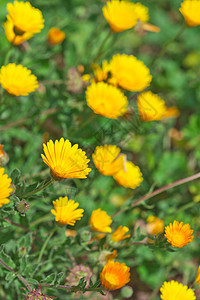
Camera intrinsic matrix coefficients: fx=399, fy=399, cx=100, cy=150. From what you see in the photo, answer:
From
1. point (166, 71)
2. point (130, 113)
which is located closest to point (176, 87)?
point (166, 71)

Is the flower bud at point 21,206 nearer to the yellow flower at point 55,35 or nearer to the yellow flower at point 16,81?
the yellow flower at point 16,81

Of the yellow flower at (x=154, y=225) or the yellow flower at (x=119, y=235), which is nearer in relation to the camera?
the yellow flower at (x=119, y=235)

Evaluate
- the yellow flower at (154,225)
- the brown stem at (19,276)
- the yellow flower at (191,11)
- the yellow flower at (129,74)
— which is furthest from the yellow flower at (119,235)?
the yellow flower at (191,11)

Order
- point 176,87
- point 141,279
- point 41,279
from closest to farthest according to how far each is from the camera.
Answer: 1. point 41,279
2. point 141,279
3. point 176,87

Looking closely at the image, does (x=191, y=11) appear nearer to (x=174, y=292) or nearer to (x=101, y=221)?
(x=101, y=221)

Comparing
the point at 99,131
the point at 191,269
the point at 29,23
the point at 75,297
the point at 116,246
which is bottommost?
the point at 191,269

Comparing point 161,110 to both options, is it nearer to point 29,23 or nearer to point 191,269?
point 29,23

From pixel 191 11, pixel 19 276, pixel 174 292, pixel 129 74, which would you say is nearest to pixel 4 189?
pixel 19 276
